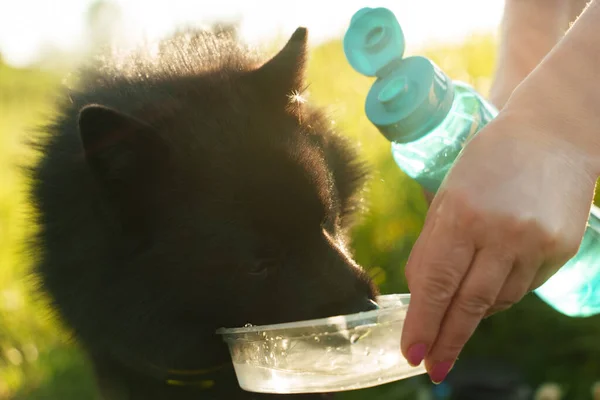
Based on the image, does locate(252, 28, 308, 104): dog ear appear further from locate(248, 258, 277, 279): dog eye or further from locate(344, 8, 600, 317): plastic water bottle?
locate(248, 258, 277, 279): dog eye

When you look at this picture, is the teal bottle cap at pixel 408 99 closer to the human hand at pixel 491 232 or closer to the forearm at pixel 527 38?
the human hand at pixel 491 232

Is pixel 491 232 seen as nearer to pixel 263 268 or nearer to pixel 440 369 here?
pixel 440 369

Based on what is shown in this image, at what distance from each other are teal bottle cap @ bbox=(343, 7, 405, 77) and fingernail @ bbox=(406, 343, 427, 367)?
728 mm

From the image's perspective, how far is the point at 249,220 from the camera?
1905 mm

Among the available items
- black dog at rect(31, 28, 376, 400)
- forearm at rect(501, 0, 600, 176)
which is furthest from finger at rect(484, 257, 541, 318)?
black dog at rect(31, 28, 376, 400)

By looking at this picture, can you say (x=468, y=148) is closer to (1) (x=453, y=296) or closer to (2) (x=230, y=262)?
(1) (x=453, y=296)

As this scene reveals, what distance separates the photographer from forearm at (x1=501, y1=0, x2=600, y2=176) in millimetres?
1565

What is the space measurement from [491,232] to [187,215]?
897 mm

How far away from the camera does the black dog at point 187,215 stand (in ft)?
6.25

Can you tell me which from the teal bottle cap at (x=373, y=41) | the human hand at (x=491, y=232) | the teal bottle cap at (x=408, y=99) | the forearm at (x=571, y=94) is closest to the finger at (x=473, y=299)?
the human hand at (x=491, y=232)

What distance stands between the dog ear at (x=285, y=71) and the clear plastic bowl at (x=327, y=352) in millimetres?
757

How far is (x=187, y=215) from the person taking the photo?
1973mm

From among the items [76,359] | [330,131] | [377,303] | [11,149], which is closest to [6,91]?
[11,149]

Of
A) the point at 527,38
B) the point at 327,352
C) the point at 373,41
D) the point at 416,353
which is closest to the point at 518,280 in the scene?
the point at 416,353
